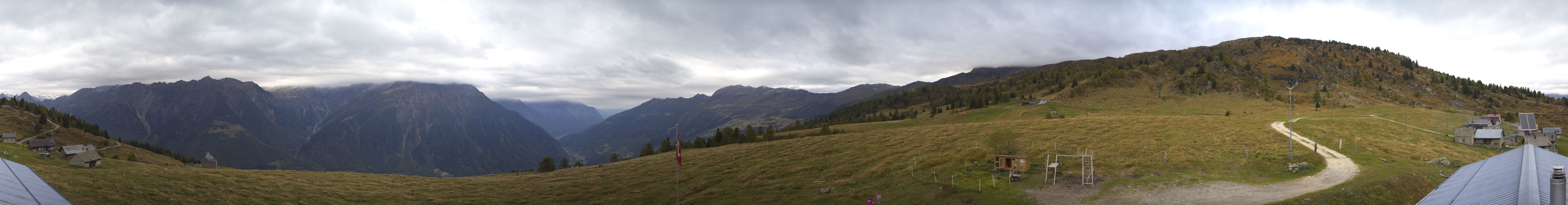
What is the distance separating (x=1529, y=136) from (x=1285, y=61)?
140157 millimetres

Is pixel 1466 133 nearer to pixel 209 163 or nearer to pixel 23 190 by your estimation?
pixel 23 190

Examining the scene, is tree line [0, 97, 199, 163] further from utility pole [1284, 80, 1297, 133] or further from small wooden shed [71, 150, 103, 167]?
utility pole [1284, 80, 1297, 133]

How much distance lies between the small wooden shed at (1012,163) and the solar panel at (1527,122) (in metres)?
59.2

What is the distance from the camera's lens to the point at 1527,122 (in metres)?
56.4

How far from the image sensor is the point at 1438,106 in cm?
11856

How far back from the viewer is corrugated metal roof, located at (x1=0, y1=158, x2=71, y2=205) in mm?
16516

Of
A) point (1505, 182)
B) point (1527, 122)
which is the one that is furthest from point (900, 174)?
point (1527, 122)

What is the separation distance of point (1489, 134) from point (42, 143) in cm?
18691

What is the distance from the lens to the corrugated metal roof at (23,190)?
650 inches

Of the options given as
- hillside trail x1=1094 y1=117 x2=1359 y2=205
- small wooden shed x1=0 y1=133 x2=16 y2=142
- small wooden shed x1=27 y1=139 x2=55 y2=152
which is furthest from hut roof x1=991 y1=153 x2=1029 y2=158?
small wooden shed x1=0 y1=133 x2=16 y2=142

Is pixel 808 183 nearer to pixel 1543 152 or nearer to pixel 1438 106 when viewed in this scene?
pixel 1543 152

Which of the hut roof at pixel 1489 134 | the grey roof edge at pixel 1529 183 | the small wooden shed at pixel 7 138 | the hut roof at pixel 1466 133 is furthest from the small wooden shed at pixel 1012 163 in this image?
the small wooden shed at pixel 7 138

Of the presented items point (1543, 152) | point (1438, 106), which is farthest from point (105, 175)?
point (1438, 106)

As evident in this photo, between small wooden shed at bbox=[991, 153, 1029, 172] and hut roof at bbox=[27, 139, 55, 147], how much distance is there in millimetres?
141995
